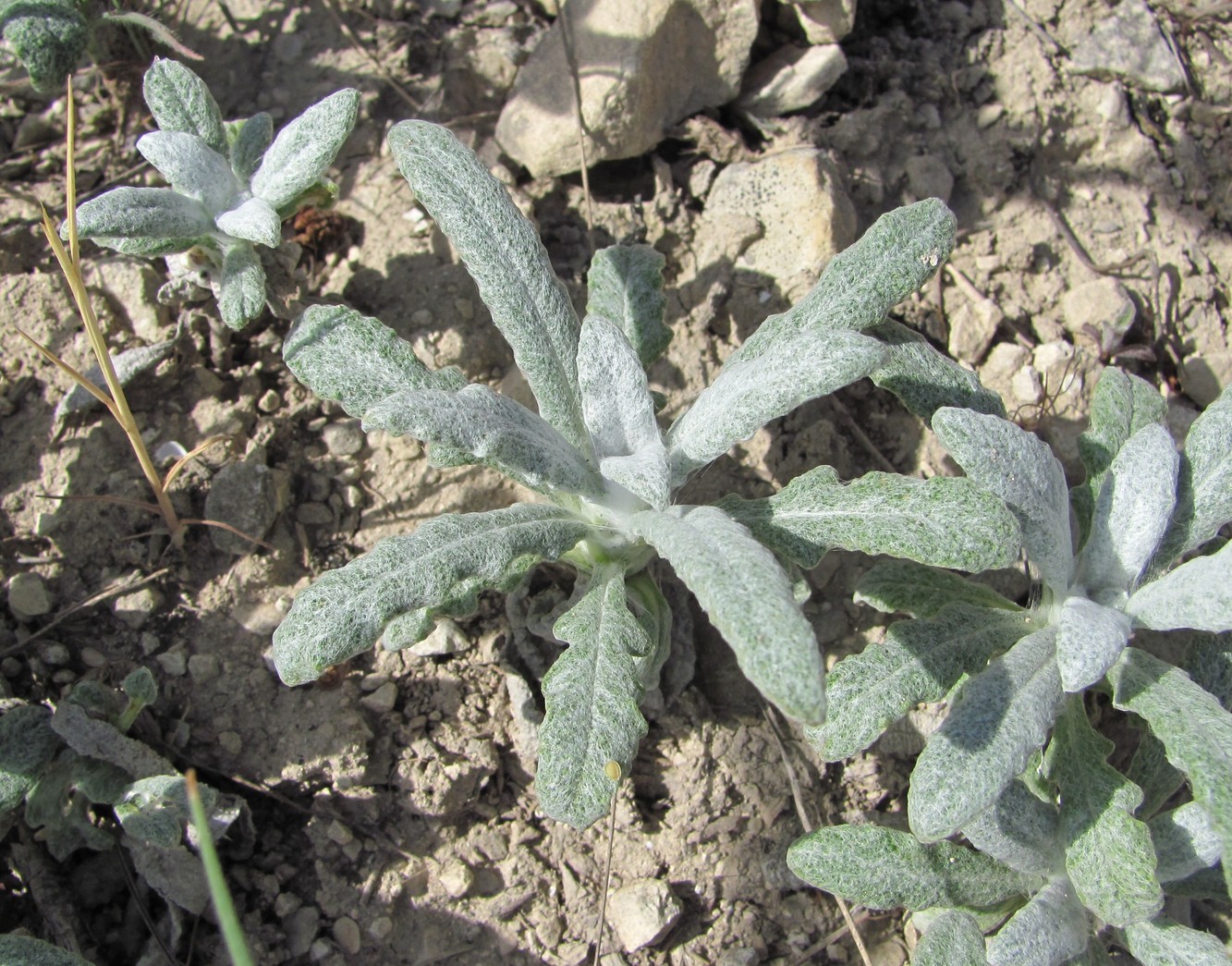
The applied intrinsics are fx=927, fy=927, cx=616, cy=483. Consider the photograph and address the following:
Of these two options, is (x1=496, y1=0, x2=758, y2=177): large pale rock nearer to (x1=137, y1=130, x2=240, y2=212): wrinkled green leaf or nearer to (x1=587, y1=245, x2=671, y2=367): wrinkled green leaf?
(x1=587, y1=245, x2=671, y2=367): wrinkled green leaf

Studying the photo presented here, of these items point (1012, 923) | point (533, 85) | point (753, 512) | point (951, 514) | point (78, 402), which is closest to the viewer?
point (951, 514)

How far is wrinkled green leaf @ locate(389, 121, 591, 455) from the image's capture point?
224 cm

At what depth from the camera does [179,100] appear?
2572 millimetres

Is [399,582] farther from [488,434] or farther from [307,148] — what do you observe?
[307,148]

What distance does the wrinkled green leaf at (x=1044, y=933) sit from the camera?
2.02 m

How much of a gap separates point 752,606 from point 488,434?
65cm

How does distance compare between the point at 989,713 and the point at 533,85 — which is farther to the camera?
the point at 533,85

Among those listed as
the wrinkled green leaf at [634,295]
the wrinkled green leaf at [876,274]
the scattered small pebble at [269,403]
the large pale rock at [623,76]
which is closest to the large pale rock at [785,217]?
the large pale rock at [623,76]

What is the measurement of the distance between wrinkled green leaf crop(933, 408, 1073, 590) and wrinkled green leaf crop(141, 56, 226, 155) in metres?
2.12

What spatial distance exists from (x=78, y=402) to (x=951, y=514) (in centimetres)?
240

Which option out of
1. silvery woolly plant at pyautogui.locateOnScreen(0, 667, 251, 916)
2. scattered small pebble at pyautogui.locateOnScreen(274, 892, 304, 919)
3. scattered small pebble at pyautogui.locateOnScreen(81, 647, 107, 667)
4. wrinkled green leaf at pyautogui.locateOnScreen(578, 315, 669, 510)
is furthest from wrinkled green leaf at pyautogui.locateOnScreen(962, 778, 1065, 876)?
scattered small pebble at pyautogui.locateOnScreen(81, 647, 107, 667)

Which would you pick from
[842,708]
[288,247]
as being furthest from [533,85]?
[842,708]

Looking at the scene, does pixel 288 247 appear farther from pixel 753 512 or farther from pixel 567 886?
pixel 567 886

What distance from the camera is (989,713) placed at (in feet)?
6.44
